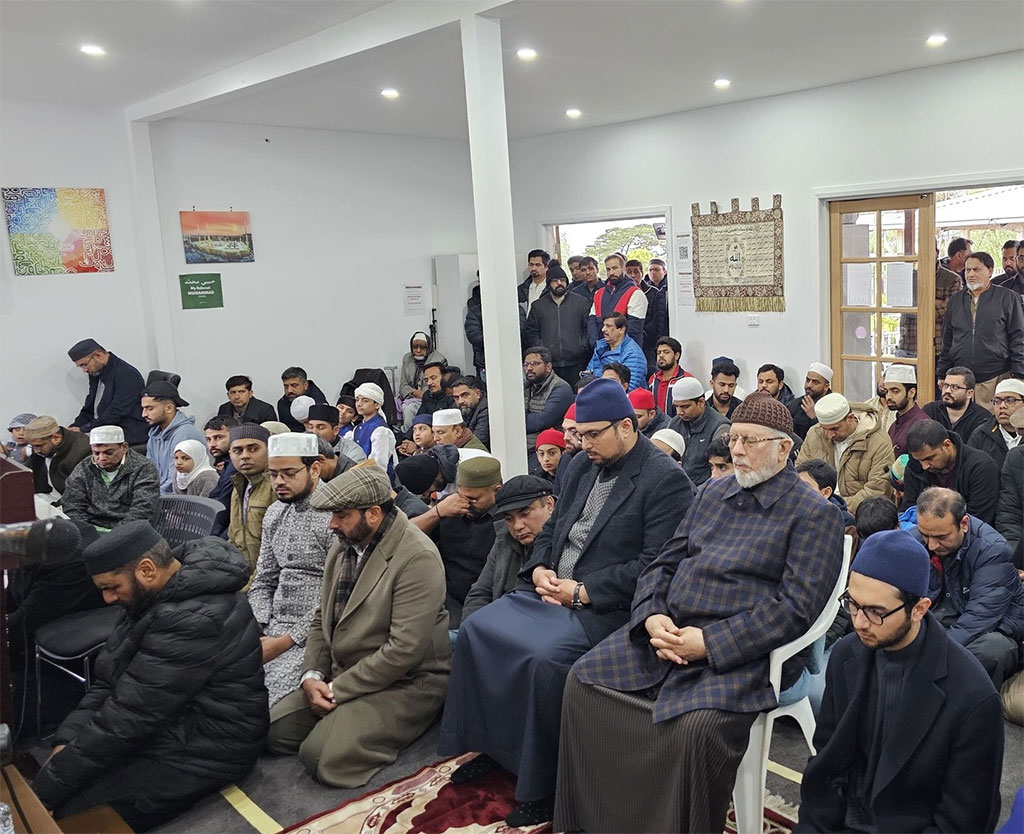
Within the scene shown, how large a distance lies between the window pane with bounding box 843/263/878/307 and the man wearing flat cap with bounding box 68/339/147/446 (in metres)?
5.67

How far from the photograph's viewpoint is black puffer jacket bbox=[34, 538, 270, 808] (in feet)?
8.99

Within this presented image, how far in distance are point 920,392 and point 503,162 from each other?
169 inches

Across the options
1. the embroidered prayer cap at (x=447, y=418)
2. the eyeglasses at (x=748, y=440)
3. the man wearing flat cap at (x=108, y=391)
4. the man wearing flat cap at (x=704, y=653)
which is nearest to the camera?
the man wearing flat cap at (x=704, y=653)

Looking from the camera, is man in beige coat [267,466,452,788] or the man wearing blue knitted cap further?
man in beige coat [267,466,452,788]

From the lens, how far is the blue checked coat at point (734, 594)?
2.45 meters

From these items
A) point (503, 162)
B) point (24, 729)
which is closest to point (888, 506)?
point (503, 162)

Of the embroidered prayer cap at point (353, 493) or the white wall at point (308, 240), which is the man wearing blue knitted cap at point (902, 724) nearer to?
the embroidered prayer cap at point (353, 493)

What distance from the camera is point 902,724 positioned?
2.12 meters

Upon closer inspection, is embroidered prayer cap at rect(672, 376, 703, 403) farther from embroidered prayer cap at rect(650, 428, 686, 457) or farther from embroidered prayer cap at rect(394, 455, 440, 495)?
embroidered prayer cap at rect(394, 455, 440, 495)

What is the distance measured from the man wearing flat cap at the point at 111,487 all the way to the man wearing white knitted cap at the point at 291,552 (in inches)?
40.1

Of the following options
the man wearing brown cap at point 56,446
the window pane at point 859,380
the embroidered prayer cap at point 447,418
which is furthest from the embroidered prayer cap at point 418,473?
the window pane at point 859,380

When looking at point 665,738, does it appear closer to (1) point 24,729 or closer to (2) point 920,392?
(1) point 24,729

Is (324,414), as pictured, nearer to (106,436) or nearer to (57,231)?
(106,436)

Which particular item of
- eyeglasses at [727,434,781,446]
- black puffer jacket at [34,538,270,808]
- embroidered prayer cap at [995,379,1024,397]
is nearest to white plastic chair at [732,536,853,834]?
eyeglasses at [727,434,781,446]
